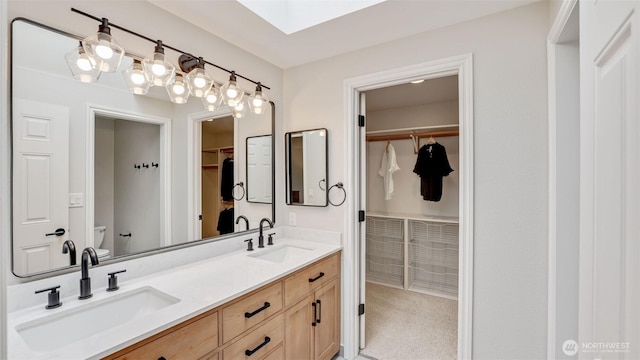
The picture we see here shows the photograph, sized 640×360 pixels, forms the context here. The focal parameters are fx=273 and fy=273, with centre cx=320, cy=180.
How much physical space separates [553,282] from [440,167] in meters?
1.94

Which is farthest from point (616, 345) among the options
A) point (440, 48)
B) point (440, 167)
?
point (440, 167)

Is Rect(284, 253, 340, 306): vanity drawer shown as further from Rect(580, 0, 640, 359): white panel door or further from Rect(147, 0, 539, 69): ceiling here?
Rect(147, 0, 539, 69): ceiling

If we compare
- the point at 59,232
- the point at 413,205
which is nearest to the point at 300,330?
the point at 59,232

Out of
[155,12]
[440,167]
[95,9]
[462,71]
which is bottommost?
[440,167]

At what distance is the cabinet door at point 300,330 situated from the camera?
163 centimetres

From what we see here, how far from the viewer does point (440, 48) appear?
1.83 metres

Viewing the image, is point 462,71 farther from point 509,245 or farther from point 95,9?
point 95,9

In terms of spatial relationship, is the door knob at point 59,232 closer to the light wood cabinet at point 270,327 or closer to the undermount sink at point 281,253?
the light wood cabinet at point 270,327

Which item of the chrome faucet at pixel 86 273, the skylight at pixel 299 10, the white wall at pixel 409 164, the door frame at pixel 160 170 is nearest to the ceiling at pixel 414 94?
the white wall at pixel 409 164

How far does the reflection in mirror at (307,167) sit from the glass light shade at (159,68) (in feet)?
3.58

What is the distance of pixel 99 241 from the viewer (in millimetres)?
1363

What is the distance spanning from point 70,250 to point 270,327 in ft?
3.35

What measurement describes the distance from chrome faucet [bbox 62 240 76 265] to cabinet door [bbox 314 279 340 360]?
4.41 feet

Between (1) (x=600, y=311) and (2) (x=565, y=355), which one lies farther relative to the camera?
(2) (x=565, y=355)
